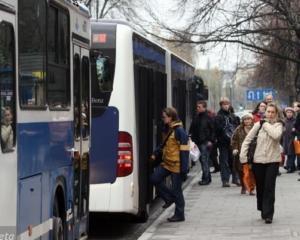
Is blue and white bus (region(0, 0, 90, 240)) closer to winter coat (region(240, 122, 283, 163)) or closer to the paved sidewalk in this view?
the paved sidewalk

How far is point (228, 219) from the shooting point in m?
12.0

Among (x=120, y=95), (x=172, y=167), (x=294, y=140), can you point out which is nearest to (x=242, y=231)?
(x=172, y=167)

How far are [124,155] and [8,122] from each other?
4806 mm

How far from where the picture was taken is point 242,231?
35.2ft

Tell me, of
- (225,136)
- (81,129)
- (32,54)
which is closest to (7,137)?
(32,54)

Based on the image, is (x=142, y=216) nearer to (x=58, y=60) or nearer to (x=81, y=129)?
(x=81, y=129)

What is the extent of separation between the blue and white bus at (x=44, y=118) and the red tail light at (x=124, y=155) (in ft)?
3.17

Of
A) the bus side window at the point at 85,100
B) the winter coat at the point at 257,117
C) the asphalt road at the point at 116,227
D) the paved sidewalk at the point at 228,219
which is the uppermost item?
the bus side window at the point at 85,100

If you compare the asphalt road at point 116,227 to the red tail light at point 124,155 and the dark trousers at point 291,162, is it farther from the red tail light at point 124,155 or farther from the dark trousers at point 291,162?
the dark trousers at point 291,162

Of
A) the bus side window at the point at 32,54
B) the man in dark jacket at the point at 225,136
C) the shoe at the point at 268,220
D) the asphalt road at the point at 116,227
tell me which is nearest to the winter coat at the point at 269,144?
the shoe at the point at 268,220

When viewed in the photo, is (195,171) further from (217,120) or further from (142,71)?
(142,71)

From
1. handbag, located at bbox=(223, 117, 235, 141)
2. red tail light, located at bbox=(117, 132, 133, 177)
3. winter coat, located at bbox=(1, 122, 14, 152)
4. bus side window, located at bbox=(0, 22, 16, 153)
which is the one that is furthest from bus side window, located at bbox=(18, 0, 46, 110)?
handbag, located at bbox=(223, 117, 235, 141)

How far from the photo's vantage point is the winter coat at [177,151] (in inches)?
445

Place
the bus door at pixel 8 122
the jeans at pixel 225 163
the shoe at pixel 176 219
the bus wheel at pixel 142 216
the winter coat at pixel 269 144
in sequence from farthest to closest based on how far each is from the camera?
the jeans at pixel 225 163, the shoe at pixel 176 219, the bus wheel at pixel 142 216, the winter coat at pixel 269 144, the bus door at pixel 8 122
